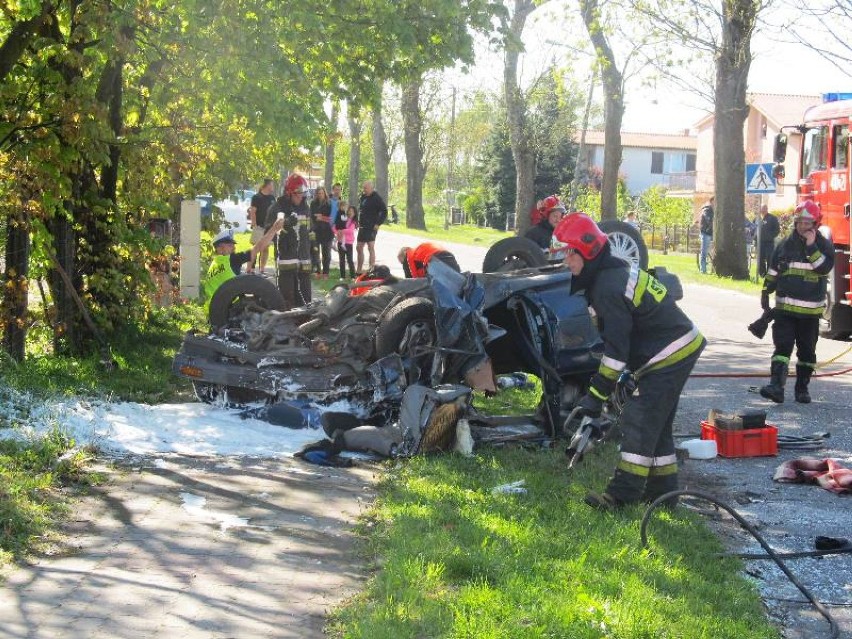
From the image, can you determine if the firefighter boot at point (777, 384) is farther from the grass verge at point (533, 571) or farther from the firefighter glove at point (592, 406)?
the firefighter glove at point (592, 406)

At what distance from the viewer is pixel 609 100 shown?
29062mm

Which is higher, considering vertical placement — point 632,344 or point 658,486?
point 632,344

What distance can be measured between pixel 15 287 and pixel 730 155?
19.6 m

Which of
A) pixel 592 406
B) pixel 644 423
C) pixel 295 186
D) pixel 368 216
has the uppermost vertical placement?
pixel 295 186

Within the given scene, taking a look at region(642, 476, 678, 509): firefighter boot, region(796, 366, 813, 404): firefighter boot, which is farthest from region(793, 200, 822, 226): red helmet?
region(642, 476, 678, 509): firefighter boot

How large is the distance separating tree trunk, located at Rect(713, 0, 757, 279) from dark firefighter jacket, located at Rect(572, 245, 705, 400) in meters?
19.4

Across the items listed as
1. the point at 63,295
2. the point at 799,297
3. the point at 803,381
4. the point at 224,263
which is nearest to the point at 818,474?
the point at 803,381

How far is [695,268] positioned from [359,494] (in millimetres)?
25681

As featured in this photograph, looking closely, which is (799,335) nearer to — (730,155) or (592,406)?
(592,406)

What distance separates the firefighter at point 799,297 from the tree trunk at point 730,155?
48.3 feet

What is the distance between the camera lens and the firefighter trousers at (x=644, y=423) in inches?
257

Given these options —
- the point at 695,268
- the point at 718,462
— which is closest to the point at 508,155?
the point at 695,268

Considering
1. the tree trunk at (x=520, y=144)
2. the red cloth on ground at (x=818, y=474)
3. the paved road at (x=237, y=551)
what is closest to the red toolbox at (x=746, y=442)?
the paved road at (x=237, y=551)

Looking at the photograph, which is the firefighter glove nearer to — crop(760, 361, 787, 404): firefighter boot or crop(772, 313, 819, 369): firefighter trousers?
crop(760, 361, 787, 404): firefighter boot
